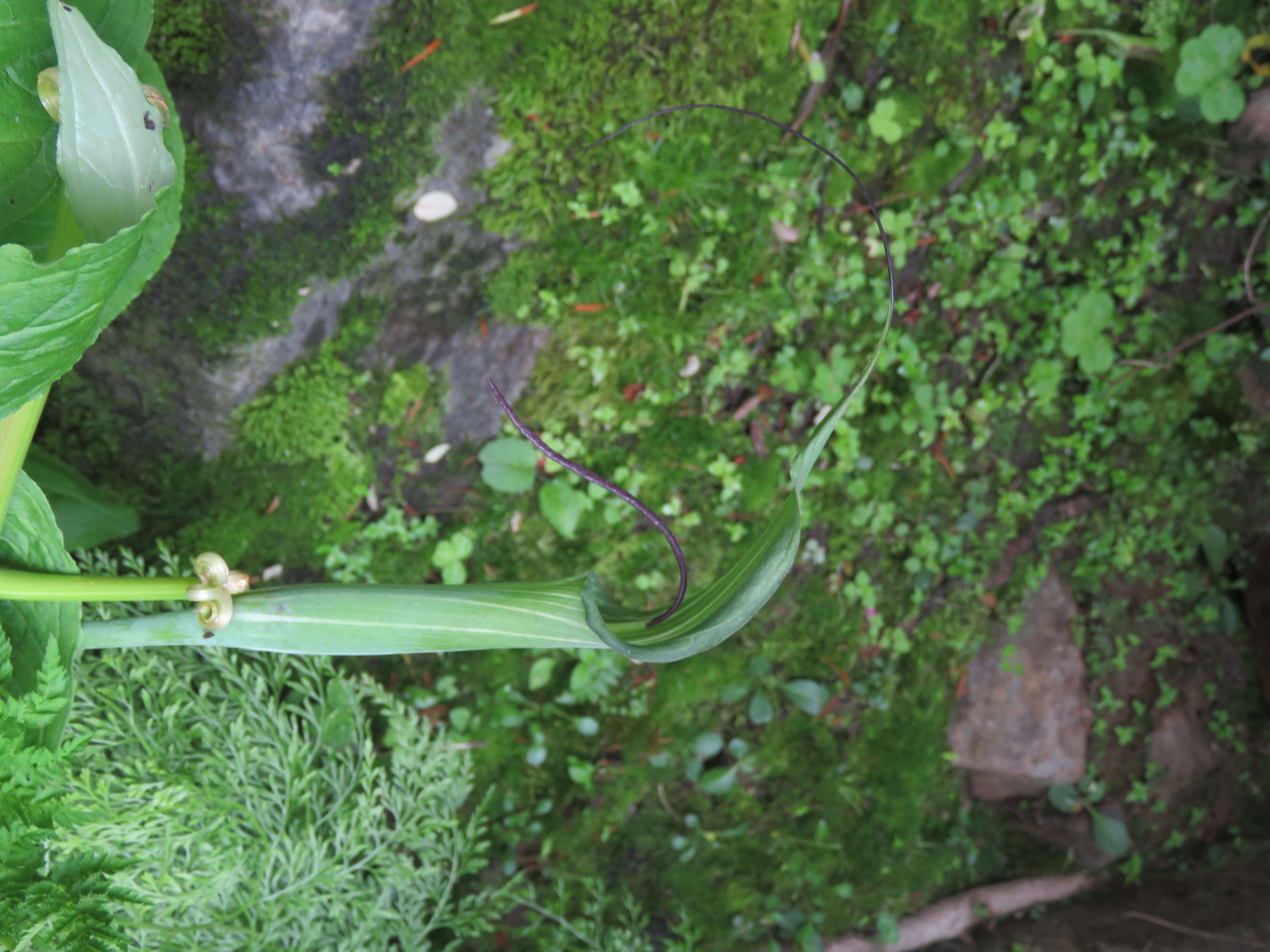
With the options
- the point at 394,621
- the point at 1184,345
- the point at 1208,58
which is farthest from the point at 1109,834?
the point at 394,621

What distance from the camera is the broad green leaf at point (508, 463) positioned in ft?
7.80

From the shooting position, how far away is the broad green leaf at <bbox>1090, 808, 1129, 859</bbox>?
3145 millimetres

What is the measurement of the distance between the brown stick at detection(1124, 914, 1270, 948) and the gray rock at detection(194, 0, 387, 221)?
3.58 meters

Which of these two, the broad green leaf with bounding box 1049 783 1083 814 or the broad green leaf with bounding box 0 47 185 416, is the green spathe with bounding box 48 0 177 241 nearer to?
the broad green leaf with bounding box 0 47 185 416

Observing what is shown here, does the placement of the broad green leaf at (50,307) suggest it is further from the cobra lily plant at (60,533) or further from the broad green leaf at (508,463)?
the broad green leaf at (508,463)

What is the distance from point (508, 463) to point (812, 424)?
1107 mm

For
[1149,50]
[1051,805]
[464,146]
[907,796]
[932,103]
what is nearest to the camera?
[464,146]

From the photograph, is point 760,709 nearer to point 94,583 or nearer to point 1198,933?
point 1198,933

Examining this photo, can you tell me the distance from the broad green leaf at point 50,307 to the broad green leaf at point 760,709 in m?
2.33

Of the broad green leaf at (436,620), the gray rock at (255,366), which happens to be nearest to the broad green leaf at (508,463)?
the gray rock at (255,366)

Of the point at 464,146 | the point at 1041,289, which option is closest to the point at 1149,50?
the point at 1041,289

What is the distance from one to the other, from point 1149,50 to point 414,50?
8.86 feet

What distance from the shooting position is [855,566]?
2848 mm

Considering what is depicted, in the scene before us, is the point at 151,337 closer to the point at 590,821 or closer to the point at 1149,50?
the point at 590,821
